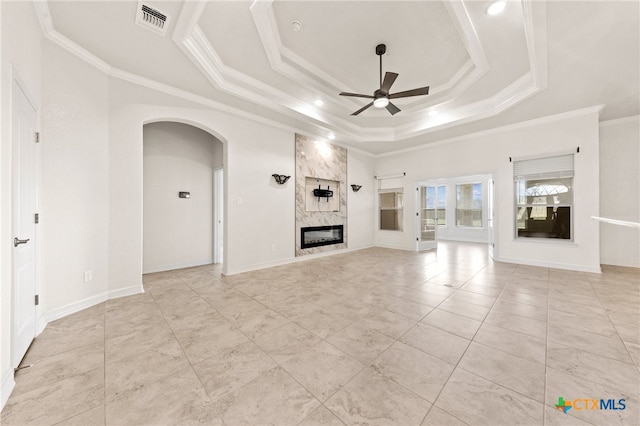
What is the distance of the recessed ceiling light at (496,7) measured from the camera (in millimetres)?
2385

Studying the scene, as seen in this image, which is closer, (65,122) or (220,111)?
(65,122)

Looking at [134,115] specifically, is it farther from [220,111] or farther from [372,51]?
[372,51]

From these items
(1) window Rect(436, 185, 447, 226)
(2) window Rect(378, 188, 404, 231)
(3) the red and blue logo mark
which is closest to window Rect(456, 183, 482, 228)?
(1) window Rect(436, 185, 447, 226)

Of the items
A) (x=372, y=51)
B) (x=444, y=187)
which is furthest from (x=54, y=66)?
(x=444, y=187)

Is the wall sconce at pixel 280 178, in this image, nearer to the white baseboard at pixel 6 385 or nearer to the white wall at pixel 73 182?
the white wall at pixel 73 182

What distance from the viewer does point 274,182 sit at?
511 centimetres

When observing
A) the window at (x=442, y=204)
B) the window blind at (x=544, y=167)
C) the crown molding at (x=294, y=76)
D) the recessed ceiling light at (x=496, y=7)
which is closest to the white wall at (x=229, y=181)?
the crown molding at (x=294, y=76)

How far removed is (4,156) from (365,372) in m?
3.01

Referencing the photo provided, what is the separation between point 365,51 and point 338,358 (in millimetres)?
3816

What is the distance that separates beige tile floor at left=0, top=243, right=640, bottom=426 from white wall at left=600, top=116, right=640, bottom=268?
210 centimetres

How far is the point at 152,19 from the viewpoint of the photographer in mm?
2508

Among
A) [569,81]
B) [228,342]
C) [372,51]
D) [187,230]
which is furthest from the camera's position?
[187,230]

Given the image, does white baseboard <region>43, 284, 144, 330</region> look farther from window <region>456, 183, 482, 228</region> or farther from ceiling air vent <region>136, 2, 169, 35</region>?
window <region>456, 183, 482, 228</region>

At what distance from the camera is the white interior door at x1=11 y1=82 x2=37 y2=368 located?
71.9 inches
